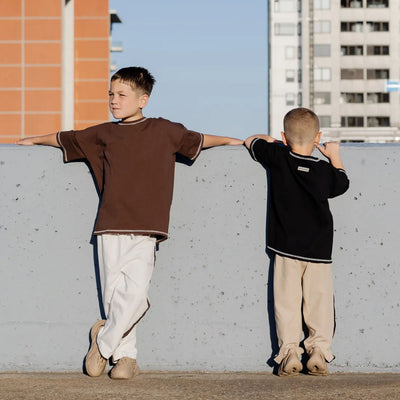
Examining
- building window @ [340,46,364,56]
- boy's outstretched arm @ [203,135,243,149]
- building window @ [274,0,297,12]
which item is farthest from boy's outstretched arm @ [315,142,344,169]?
building window @ [274,0,297,12]

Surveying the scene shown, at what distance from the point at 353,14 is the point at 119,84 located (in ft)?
262

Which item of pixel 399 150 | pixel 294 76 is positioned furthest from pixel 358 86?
pixel 399 150

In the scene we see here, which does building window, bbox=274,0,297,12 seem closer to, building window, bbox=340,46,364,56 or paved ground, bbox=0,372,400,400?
building window, bbox=340,46,364,56

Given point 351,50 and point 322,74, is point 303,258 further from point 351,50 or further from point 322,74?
point 351,50

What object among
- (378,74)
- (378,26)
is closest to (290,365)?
(378,74)

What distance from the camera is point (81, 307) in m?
4.55

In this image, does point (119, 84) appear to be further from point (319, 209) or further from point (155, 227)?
point (319, 209)

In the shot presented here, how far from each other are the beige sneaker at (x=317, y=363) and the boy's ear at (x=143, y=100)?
1567 mm

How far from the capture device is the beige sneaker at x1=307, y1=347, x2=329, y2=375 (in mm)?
4324

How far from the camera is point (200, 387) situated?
408 centimetres

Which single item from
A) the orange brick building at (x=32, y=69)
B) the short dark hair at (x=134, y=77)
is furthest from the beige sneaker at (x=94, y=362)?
the orange brick building at (x=32, y=69)

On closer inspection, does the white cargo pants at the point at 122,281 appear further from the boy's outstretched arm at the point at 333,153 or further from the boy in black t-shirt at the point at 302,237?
the boy's outstretched arm at the point at 333,153

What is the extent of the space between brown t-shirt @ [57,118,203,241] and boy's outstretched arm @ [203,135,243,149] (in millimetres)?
50

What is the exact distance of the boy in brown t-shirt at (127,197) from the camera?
431cm
